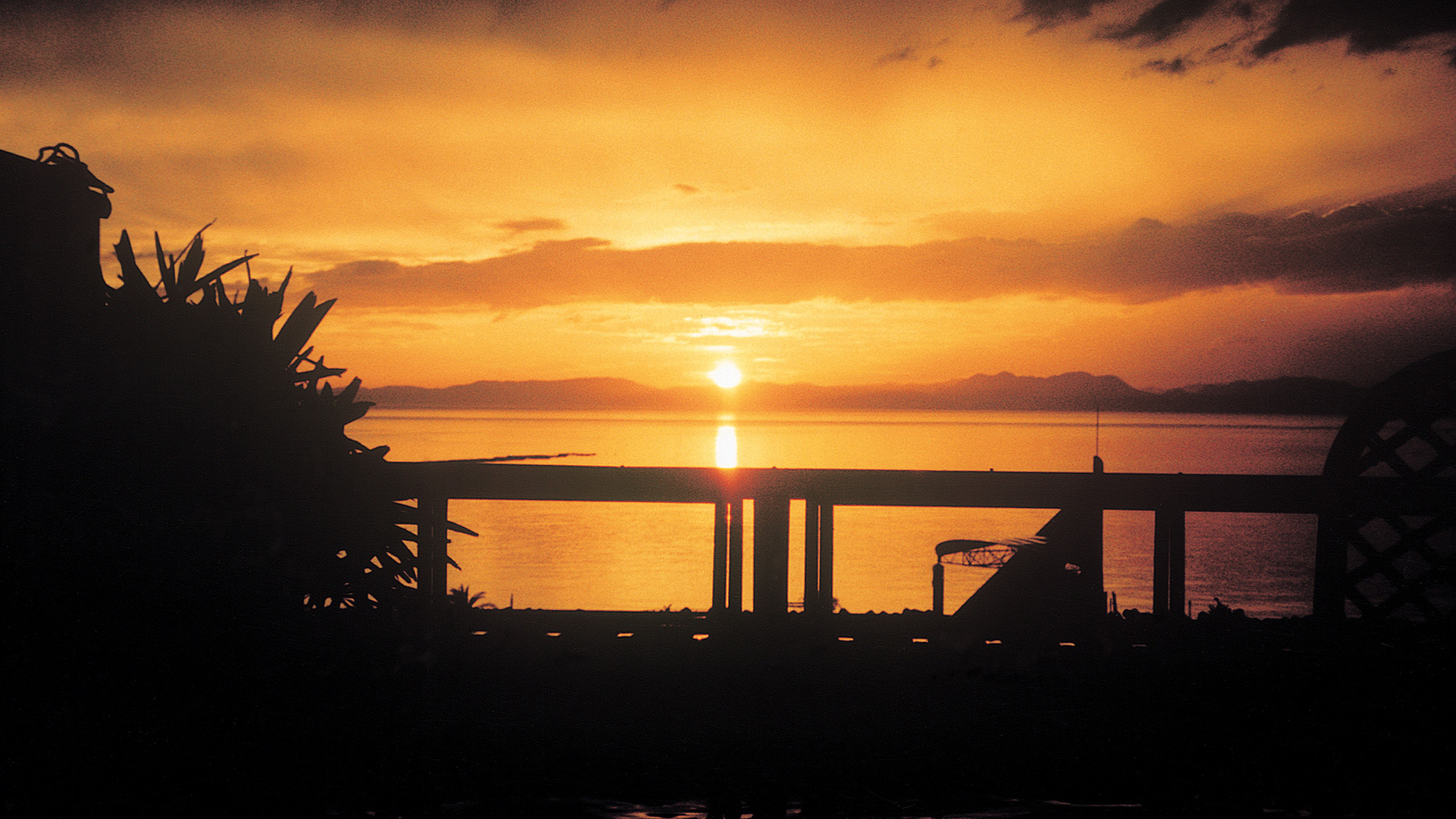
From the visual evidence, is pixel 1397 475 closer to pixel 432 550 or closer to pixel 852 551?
pixel 432 550

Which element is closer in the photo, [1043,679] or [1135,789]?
[1135,789]

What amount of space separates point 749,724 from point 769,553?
5.92 feet

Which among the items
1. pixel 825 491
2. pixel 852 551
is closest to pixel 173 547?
pixel 825 491

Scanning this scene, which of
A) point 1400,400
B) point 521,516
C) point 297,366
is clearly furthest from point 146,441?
point 521,516

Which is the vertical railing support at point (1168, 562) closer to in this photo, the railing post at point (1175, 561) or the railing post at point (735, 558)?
the railing post at point (1175, 561)

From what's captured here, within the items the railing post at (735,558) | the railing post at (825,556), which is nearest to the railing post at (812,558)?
the railing post at (825,556)

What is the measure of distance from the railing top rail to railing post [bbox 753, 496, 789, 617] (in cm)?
11

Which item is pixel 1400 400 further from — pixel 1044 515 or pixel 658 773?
pixel 1044 515

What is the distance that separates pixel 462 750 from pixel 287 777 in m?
0.81

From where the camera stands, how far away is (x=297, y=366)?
6.31m

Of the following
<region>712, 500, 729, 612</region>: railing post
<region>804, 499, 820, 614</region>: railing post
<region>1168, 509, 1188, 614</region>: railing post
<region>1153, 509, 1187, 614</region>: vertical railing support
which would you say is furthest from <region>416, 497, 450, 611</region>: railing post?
<region>1168, 509, 1188, 614</region>: railing post

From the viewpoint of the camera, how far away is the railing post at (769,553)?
6.66 m

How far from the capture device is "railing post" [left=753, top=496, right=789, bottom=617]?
666 cm

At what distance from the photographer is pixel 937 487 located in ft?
22.3
